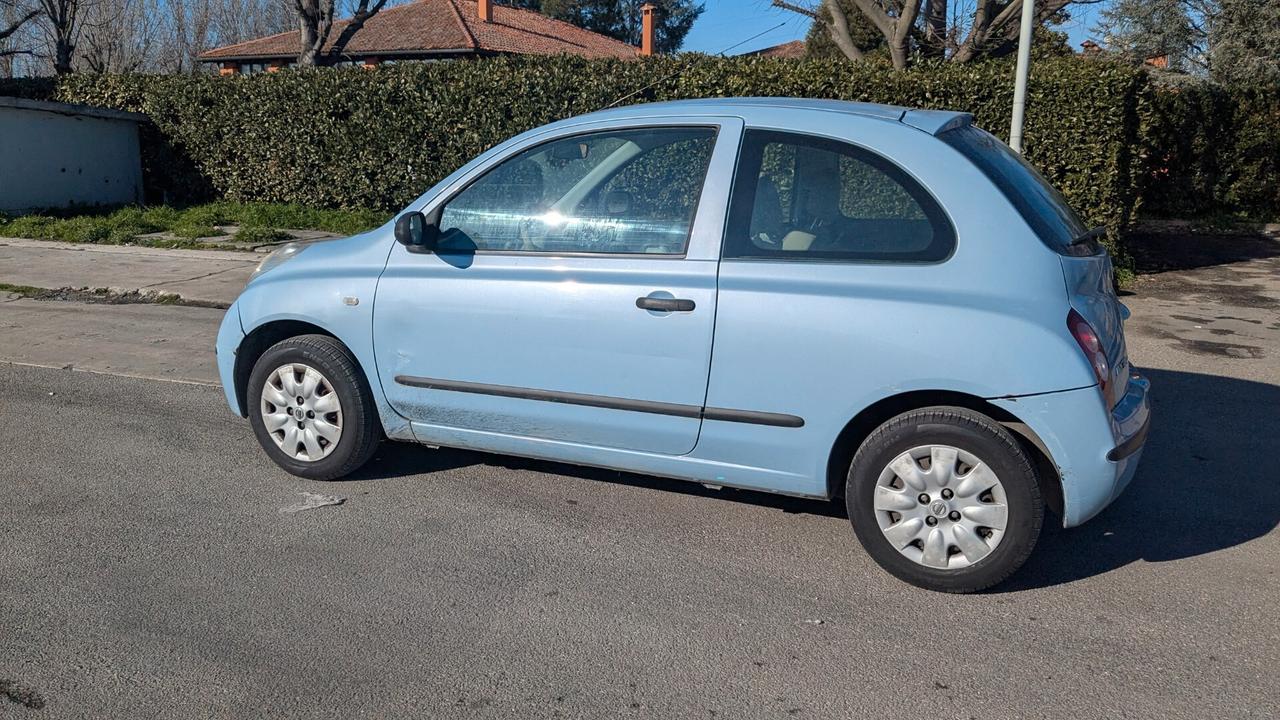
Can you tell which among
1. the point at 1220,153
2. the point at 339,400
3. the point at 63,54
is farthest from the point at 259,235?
the point at 63,54

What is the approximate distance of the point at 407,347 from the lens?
4625 mm

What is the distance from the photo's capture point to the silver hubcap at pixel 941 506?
3740 millimetres

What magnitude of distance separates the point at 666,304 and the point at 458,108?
35.3 ft

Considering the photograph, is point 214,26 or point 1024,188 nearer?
point 1024,188

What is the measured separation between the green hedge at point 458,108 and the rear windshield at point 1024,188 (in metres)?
5.36

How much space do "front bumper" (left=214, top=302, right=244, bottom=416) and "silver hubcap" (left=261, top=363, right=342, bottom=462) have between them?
10.7 inches

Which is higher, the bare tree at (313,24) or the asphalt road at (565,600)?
the bare tree at (313,24)

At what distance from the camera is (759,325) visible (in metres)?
3.96

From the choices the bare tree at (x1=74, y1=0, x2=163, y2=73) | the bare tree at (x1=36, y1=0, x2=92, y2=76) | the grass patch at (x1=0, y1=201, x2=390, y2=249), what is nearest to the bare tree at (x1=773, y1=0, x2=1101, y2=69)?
the grass patch at (x1=0, y1=201, x2=390, y2=249)

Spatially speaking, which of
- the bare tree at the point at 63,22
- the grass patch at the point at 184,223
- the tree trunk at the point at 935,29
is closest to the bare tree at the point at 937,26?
the tree trunk at the point at 935,29

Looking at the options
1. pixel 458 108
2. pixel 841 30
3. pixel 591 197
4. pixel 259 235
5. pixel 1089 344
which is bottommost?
pixel 259 235

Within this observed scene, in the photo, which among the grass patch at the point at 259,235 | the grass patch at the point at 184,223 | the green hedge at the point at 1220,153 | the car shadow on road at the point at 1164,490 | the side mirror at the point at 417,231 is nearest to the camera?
the car shadow on road at the point at 1164,490

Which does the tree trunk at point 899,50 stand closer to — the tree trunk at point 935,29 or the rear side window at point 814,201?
the tree trunk at point 935,29

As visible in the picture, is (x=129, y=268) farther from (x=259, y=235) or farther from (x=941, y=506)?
(x=941, y=506)
